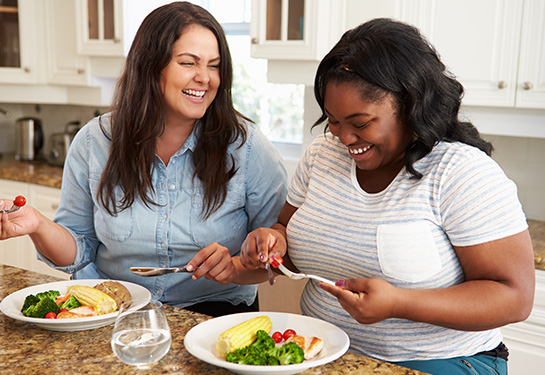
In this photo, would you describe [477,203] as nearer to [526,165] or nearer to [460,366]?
[460,366]

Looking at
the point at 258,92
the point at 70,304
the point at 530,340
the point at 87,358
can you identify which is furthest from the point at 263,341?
the point at 258,92

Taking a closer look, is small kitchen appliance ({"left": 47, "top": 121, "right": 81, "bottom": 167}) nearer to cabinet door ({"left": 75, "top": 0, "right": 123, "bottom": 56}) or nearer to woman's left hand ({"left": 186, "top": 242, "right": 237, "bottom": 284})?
→ cabinet door ({"left": 75, "top": 0, "right": 123, "bottom": 56})

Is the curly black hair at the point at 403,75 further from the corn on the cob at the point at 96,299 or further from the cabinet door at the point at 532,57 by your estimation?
the cabinet door at the point at 532,57

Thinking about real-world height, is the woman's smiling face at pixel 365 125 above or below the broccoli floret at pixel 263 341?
above

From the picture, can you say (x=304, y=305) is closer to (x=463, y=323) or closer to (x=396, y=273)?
(x=396, y=273)

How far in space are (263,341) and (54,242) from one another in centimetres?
80

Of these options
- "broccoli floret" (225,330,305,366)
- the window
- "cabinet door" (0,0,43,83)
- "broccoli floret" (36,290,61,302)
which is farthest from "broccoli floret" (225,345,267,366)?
"cabinet door" (0,0,43,83)

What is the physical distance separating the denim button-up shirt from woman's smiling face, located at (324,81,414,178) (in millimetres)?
475

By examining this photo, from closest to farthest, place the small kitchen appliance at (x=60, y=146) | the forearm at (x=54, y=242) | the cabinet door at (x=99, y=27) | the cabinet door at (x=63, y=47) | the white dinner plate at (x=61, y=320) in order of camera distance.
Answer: the white dinner plate at (x=61, y=320), the forearm at (x=54, y=242), the cabinet door at (x=99, y=27), the cabinet door at (x=63, y=47), the small kitchen appliance at (x=60, y=146)

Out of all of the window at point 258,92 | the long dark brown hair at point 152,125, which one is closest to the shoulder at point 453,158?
the long dark brown hair at point 152,125

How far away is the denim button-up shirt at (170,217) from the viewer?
1.68 m

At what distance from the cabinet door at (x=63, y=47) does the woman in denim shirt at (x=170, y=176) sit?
1.70m

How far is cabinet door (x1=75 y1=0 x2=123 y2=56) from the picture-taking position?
3082 millimetres

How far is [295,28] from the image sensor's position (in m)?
2.43
